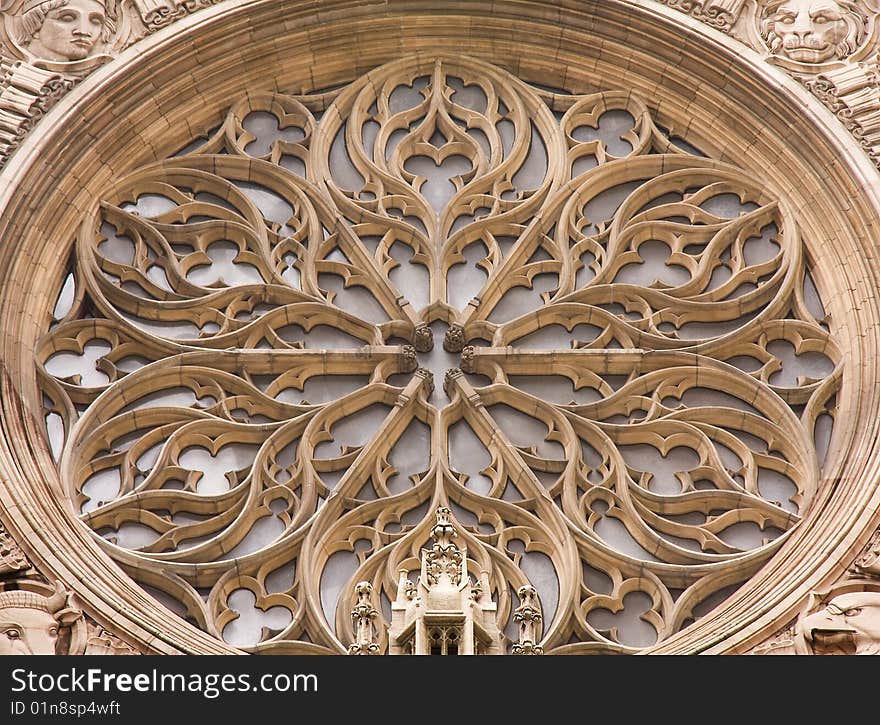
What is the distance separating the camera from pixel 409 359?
24.5m

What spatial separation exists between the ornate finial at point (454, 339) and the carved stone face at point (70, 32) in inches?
185

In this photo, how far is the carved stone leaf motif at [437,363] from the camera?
75.8 feet

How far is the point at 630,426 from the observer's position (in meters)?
24.0

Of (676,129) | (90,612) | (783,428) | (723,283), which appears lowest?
(90,612)

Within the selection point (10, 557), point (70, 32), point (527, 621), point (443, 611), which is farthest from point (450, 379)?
point (70, 32)

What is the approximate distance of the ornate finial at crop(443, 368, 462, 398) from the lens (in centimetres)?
2445

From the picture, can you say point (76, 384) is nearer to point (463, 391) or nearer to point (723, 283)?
point (463, 391)

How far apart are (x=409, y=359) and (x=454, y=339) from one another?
1.63 ft

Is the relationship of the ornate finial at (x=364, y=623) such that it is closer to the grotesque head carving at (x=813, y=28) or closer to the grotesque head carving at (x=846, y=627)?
the grotesque head carving at (x=846, y=627)

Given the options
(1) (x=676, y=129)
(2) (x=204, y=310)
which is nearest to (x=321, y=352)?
(2) (x=204, y=310)

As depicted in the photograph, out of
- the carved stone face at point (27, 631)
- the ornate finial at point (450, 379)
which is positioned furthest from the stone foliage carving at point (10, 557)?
the ornate finial at point (450, 379)

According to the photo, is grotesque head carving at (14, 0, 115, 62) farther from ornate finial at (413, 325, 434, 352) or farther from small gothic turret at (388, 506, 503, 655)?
small gothic turret at (388, 506, 503, 655)

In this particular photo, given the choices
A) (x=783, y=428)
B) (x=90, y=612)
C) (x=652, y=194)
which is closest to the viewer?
(x=90, y=612)

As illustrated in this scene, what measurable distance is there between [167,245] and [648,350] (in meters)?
4.93
